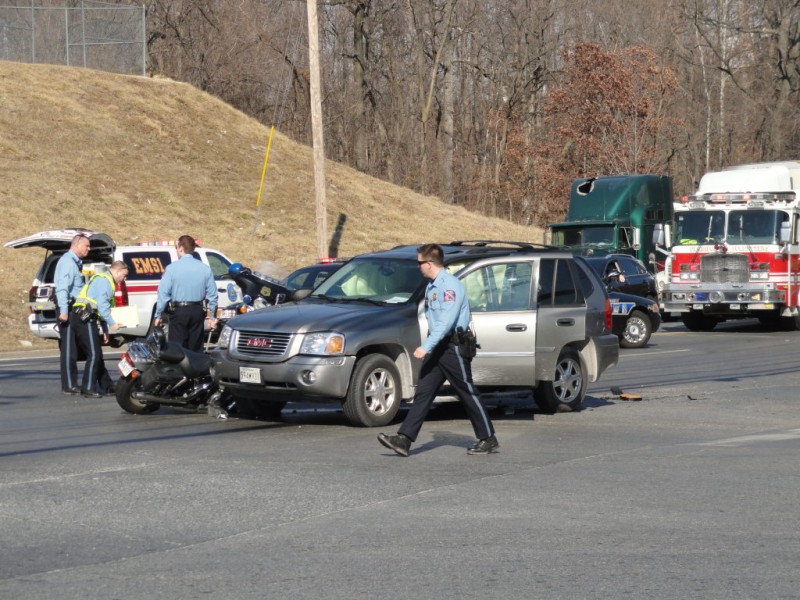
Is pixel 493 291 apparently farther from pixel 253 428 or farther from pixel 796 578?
pixel 796 578

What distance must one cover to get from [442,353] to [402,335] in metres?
1.91

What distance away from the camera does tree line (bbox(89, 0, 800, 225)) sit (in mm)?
59875

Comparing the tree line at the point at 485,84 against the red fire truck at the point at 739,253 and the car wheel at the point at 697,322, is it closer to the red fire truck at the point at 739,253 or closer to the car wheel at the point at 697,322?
the car wheel at the point at 697,322

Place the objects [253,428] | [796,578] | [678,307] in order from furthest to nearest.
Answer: [678,307] < [253,428] < [796,578]

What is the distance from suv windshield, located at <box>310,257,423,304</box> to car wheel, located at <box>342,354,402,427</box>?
0.84 meters

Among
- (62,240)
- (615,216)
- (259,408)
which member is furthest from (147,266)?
(615,216)

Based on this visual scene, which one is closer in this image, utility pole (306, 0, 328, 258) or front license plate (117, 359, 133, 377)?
front license plate (117, 359, 133, 377)

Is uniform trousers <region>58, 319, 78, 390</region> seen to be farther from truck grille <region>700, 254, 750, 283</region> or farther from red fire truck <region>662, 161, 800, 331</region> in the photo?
truck grille <region>700, 254, 750, 283</region>

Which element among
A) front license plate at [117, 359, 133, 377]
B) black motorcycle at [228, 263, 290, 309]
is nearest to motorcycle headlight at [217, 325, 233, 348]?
front license plate at [117, 359, 133, 377]

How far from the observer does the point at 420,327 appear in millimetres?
12508

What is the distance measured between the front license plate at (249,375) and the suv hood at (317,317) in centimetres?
42

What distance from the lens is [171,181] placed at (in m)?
40.9

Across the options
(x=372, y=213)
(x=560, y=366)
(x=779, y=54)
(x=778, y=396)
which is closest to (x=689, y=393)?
(x=778, y=396)

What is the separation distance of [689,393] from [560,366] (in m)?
2.94
